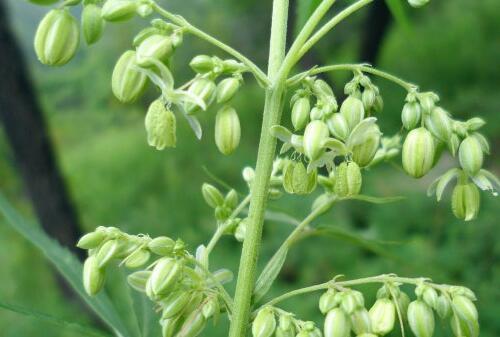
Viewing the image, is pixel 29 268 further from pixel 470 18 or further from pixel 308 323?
pixel 470 18

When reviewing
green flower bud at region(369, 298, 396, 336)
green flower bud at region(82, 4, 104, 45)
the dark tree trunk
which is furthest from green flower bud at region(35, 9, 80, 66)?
the dark tree trunk

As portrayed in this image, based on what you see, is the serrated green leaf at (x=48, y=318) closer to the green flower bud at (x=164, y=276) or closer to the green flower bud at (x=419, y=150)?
the green flower bud at (x=164, y=276)

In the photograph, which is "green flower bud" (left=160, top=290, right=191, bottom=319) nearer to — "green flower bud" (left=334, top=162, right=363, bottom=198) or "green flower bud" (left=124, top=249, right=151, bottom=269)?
"green flower bud" (left=124, top=249, right=151, bottom=269)

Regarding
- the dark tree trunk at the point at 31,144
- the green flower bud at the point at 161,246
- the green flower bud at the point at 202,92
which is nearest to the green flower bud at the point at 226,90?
the green flower bud at the point at 202,92

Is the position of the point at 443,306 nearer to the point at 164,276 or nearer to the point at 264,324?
the point at 264,324

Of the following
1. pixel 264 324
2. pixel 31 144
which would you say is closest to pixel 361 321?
pixel 264 324

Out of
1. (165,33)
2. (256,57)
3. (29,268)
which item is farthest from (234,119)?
(256,57)
